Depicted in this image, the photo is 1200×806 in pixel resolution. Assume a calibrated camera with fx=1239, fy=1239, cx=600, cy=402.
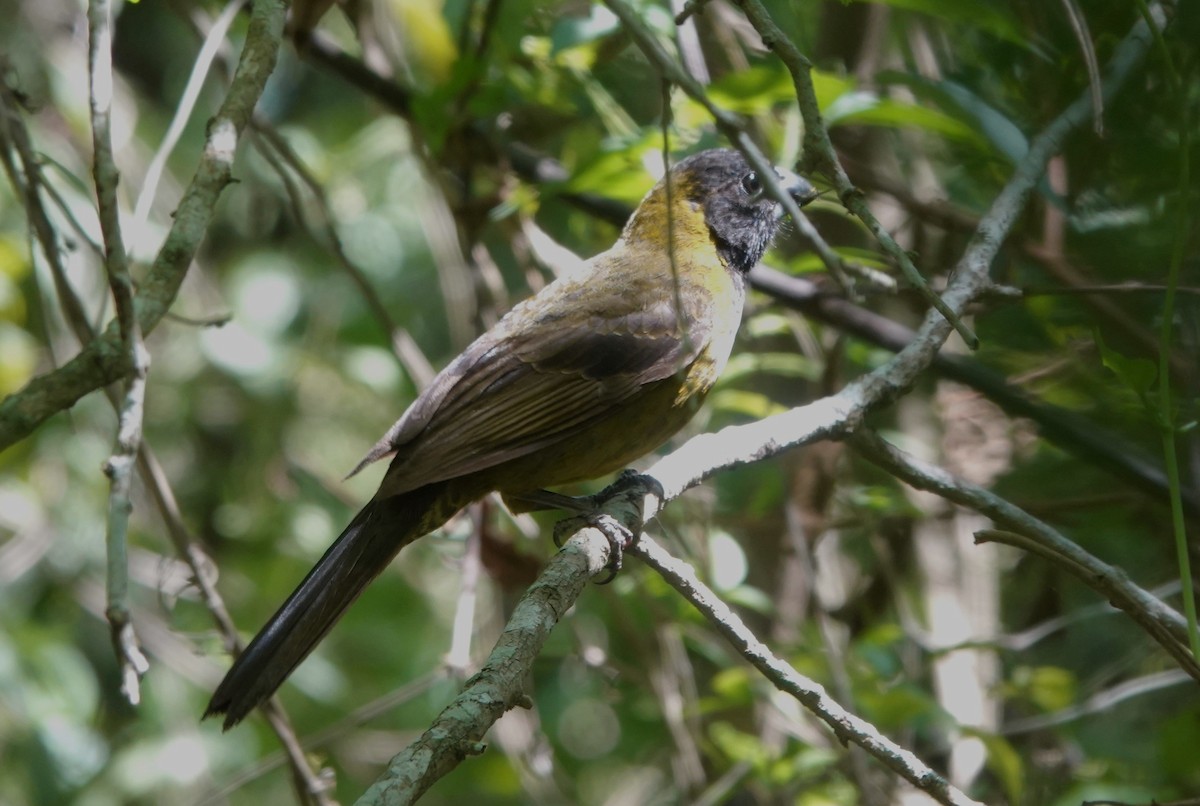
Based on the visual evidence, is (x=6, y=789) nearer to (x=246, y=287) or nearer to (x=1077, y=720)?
(x=246, y=287)

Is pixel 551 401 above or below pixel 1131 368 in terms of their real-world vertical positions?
above

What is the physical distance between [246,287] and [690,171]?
2.31 m

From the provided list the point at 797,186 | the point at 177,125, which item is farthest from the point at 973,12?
the point at 177,125

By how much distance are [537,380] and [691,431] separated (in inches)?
53.8

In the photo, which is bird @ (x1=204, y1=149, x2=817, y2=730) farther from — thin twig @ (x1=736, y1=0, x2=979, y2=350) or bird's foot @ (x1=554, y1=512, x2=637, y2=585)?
thin twig @ (x1=736, y1=0, x2=979, y2=350)

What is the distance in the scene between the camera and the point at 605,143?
335 centimetres

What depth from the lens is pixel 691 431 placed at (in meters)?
4.71

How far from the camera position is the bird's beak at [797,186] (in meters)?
3.70

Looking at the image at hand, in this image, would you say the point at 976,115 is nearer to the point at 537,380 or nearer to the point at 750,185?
the point at 750,185

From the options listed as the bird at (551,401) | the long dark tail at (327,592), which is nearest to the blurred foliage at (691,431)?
the bird at (551,401)

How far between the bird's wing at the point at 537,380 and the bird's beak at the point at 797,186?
0.48 metres

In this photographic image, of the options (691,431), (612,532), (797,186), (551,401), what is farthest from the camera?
(691,431)

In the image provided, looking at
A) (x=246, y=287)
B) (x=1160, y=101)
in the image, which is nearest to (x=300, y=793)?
(x=1160, y=101)

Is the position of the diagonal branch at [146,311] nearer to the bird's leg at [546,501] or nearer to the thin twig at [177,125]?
the thin twig at [177,125]
